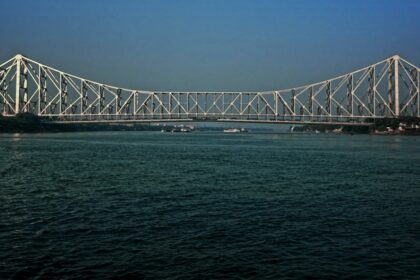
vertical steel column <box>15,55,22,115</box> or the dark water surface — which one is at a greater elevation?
vertical steel column <box>15,55,22,115</box>

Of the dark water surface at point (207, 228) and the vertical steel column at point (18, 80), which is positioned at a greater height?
the vertical steel column at point (18, 80)

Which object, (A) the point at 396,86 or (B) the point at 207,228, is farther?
(A) the point at 396,86

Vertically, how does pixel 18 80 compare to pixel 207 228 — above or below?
above

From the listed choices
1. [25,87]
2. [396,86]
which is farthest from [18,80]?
[396,86]

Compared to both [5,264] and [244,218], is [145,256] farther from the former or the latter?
[244,218]

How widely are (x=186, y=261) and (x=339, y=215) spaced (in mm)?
6296

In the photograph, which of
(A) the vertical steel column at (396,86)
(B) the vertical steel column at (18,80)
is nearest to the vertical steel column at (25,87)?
(B) the vertical steel column at (18,80)

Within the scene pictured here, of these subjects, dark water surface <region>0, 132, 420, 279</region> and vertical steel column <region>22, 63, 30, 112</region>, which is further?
vertical steel column <region>22, 63, 30, 112</region>

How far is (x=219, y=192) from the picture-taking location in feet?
63.5

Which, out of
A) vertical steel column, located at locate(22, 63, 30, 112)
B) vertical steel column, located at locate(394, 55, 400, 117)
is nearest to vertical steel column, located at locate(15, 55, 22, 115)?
vertical steel column, located at locate(22, 63, 30, 112)

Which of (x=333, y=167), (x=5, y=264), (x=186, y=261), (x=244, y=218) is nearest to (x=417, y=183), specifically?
(x=333, y=167)

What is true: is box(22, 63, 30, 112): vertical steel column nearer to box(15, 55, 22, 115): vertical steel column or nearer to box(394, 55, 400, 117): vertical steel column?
box(15, 55, 22, 115): vertical steel column

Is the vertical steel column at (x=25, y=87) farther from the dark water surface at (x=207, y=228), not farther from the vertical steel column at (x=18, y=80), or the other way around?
the dark water surface at (x=207, y=228)

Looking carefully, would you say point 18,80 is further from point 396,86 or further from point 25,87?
point 396,86
